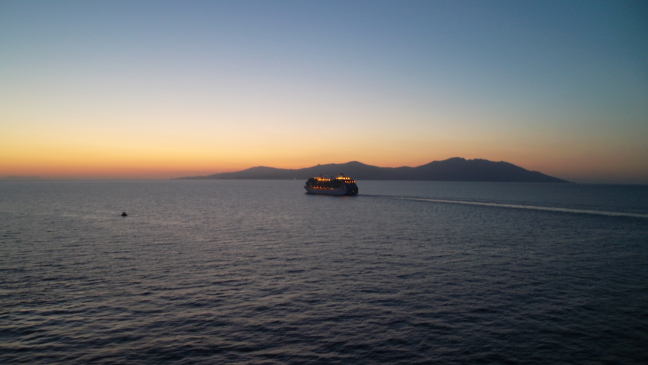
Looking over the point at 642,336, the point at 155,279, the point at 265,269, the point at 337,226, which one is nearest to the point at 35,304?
the point at 155,279

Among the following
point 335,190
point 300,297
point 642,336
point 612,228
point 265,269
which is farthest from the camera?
point 335,190

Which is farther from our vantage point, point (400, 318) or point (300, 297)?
point (300, 297)

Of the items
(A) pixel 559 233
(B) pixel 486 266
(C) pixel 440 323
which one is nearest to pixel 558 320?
(C) pixel 440 323

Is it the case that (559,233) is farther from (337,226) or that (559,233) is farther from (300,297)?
(300,297)

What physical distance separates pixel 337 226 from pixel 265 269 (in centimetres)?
3728

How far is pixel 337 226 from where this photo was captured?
7456 cm

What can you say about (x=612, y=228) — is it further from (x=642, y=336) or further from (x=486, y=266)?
(x=642, y=336)

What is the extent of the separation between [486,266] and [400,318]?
63.4ft

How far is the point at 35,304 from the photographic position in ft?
88.9

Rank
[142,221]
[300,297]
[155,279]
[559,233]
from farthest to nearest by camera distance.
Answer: [142,221] < [559,233] < [155,279] < [300,297]

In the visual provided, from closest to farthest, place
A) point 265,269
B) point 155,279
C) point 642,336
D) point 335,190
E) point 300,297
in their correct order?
point 642,336 → point 300,297 → point 155,279 → point 265,269 → point 335,190

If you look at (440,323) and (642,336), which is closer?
(642,336)

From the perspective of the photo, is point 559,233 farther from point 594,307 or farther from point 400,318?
point 400,318

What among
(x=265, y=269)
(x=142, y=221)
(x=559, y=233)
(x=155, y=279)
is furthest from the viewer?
(x=142, y=221)
